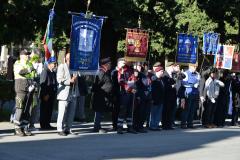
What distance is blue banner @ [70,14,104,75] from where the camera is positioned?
14.7 meters

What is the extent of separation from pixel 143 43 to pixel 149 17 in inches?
423

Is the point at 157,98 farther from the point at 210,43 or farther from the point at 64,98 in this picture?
the point at 210,43

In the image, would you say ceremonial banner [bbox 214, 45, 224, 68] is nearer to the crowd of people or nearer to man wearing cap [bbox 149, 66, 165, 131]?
the crowd of people

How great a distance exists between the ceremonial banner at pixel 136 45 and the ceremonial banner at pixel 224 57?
515 centimetres

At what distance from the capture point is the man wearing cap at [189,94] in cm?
1775

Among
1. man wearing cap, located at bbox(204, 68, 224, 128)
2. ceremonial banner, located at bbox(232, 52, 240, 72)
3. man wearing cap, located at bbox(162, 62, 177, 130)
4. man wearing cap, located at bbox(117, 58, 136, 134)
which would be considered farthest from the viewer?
ceremonial banner, located at bbox(232, 52, 240, 72)

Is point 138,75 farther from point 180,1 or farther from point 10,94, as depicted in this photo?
point 180,1

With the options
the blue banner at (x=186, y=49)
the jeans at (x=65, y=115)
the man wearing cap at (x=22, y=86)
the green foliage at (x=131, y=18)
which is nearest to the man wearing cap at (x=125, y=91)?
the jeans at (x=65, y=115)

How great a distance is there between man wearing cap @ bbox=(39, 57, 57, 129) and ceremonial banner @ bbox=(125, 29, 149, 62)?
2729mm

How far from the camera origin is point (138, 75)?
1586 cm

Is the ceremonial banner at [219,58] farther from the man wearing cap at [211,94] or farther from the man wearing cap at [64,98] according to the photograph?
the man wearing cap at [64,98]

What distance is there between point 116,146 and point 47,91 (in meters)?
2.93

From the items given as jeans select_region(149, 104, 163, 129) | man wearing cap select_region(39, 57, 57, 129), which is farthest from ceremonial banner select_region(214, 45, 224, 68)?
man wearing cap select_region(39, 57, 57, 129)

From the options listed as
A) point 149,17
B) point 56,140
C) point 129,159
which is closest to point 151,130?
point 56,140
